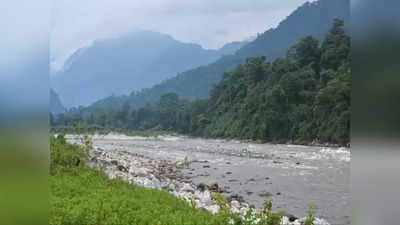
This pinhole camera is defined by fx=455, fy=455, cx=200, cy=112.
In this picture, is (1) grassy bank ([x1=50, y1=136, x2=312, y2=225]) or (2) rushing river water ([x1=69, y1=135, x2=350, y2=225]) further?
(2) rushing river water ([x1=69, y1=135, x2=350, y2=225])

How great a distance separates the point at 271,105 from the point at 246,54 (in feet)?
4.79

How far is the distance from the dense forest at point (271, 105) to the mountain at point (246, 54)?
0.46 feet

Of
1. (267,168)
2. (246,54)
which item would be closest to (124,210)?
(246,54)

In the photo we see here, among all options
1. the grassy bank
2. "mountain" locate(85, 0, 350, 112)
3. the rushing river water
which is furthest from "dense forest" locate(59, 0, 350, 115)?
the grassy bank

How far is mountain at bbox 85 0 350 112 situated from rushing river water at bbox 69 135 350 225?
1733mm

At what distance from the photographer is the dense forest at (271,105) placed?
7535mm

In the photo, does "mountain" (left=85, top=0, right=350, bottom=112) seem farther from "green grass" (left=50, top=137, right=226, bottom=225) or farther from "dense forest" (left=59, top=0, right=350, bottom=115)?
"green grass" (left=50, top=137, right=226, bottom=225)

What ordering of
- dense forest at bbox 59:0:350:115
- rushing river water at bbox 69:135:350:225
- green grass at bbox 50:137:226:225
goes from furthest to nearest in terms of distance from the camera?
rushing river water at bbox 69:135:350:225 → dense forest at bbox 59:0:350:115 → green grass at bbox 50:137:226:225

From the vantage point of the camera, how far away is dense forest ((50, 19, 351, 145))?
7.54 metres

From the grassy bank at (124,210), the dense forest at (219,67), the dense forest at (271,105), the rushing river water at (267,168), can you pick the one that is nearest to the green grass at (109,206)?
the grassy bank at (124,210)

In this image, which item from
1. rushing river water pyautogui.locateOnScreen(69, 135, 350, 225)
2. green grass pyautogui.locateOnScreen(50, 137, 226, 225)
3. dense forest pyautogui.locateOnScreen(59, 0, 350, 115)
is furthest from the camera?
rushing river water pyautogui.locateOnScreen(69, 135, 350, 225)

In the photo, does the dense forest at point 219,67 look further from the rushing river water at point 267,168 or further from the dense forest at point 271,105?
the rushing river water at point 267,168

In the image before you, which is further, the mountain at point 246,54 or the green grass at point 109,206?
the mountain at point 246,54

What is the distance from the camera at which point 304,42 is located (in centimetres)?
847
